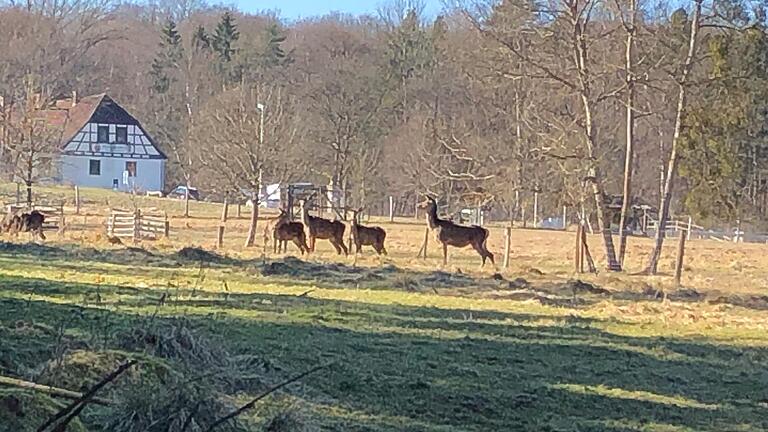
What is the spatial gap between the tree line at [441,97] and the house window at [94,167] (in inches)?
169

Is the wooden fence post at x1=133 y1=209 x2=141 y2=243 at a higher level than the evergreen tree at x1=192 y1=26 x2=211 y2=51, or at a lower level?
lower

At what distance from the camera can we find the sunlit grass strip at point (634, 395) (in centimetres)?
934

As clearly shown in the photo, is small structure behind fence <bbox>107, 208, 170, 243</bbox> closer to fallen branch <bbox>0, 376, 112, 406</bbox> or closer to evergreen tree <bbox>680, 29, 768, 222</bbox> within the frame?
evergreen tree <bbox>680, 29, 768, 222</bbox>

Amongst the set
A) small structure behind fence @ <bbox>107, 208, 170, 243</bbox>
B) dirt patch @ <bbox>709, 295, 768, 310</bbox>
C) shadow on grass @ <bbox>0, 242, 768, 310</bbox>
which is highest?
shadow on grass @ <bbox>0, 242, 768, 310</bbox>

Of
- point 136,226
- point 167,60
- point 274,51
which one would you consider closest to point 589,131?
point 136,226

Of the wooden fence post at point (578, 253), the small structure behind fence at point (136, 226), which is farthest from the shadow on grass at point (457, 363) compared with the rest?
the small structure behind fence at point (136, 226)

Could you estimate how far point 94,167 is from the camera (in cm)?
7712

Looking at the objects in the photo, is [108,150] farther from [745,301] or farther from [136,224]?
[745,301]

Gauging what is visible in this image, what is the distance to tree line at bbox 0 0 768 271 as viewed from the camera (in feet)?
102

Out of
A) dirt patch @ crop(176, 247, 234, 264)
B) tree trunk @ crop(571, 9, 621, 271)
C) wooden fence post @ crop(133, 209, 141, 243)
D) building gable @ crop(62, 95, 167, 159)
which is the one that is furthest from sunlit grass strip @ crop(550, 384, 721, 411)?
building gable @ crop(62, 95, 167, 159)

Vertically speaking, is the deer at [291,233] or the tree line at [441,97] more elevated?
the tree line at [441,97]

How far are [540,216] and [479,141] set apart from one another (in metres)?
13.7

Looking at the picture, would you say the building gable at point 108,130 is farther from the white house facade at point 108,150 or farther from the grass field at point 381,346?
the grass field at point 381,346

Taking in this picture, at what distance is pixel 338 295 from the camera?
672 inches
